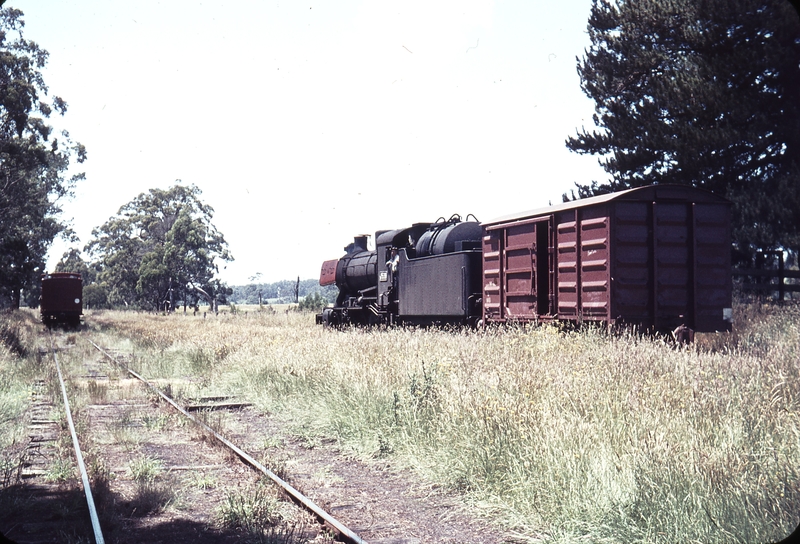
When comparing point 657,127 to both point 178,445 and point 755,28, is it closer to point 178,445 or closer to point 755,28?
point 755,28

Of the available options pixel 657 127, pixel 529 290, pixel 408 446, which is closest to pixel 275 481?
→ pixel 408 446

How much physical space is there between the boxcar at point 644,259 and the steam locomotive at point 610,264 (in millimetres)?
19

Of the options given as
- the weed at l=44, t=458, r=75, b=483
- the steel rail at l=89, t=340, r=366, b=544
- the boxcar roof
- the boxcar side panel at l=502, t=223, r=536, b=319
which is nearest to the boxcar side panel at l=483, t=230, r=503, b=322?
the boxcar side panel at l=502, t=223, r=536, b=319

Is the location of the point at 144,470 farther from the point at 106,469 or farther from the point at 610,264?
the point at 610,264

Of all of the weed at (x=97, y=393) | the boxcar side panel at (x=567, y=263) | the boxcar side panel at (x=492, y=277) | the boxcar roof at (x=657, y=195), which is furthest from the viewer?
the boxcar side panel at (x=492, y=277)

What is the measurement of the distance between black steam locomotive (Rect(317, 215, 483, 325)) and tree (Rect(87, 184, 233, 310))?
4949cm

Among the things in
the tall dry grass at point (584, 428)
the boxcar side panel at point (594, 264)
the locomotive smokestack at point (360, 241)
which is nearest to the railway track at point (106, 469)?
the tall dry grass at point (584, 428)

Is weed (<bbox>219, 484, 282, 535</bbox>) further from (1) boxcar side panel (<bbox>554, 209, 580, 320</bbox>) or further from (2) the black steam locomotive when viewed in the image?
(2) the black steam locomotive

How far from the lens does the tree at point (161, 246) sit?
69688mm

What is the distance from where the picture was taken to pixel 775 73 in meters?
20.2

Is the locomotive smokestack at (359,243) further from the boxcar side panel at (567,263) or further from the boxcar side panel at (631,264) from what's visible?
the boxcar side panel at (631,264)

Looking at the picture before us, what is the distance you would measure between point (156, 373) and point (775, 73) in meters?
19.5

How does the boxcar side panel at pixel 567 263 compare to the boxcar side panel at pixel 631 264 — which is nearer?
the boxcar side panel at pixel 631 264

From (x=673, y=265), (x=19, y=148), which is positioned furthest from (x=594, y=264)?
(x=19, y=148)
